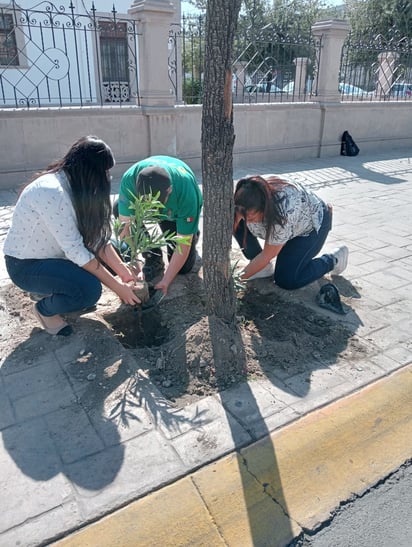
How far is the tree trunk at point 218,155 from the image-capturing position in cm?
246

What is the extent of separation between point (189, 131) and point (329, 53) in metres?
3.50

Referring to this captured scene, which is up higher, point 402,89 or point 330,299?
point 402,89

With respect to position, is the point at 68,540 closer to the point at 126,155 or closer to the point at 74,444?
the point at 74,444

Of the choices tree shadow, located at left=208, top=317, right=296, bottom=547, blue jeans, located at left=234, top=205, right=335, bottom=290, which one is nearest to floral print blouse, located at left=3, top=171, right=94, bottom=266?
tree shadow, located at left=208, top=317, right=296, bottom=547

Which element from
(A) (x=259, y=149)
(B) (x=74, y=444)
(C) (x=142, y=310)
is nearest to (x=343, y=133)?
(A) (x=259, y=149)

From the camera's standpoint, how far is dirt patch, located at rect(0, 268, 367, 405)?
2.78 metres

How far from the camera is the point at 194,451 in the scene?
2.24 meters

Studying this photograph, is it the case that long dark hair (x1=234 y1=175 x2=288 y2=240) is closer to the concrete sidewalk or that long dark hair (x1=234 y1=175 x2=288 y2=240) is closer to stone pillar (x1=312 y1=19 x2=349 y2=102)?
the concrete sidewalk

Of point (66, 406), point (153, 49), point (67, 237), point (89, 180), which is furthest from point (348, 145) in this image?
point (66, 406)

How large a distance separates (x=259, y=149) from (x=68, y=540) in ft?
28.1

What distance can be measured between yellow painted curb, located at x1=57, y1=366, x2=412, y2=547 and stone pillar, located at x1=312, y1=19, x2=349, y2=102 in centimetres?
869

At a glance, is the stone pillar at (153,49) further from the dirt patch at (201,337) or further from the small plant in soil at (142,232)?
the small plant in soil at (142,232)

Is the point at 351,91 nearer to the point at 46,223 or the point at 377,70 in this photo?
the point at 377,70

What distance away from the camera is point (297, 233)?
11.8 ft
